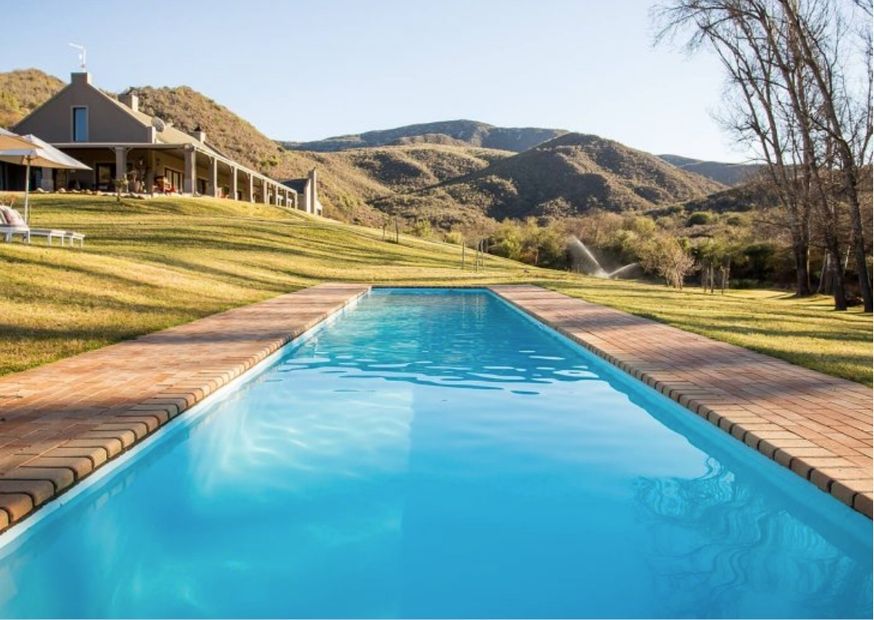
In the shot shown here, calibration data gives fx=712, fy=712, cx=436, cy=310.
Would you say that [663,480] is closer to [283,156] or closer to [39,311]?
[39,311]

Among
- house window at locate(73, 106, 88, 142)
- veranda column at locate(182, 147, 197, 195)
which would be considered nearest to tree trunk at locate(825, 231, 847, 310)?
veranda column at locate(182, 147, 197, 195)

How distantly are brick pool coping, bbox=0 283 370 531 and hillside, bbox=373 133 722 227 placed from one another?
166 ft

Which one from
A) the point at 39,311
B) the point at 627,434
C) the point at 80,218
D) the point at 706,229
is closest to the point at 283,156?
the point at 706,229

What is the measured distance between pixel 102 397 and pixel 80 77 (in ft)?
106

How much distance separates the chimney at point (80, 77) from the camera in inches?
1244

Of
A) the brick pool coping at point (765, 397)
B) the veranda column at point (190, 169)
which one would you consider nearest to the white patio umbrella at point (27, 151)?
the brick pool coping at point (765, 397)

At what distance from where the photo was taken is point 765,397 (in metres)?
4.98

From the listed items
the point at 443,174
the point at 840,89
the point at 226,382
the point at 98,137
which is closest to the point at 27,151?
the point at 226,382

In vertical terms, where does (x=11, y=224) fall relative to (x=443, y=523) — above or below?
above

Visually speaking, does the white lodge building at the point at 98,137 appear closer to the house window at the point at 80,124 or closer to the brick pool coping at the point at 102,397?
the house window at the point at 80,124

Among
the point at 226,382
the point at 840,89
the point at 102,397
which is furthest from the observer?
the point at 840,89

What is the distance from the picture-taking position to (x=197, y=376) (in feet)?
17.9

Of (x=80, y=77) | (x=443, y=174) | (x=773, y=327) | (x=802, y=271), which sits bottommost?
(x=773, y=327)

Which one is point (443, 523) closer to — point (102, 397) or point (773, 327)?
point (102, 397)
